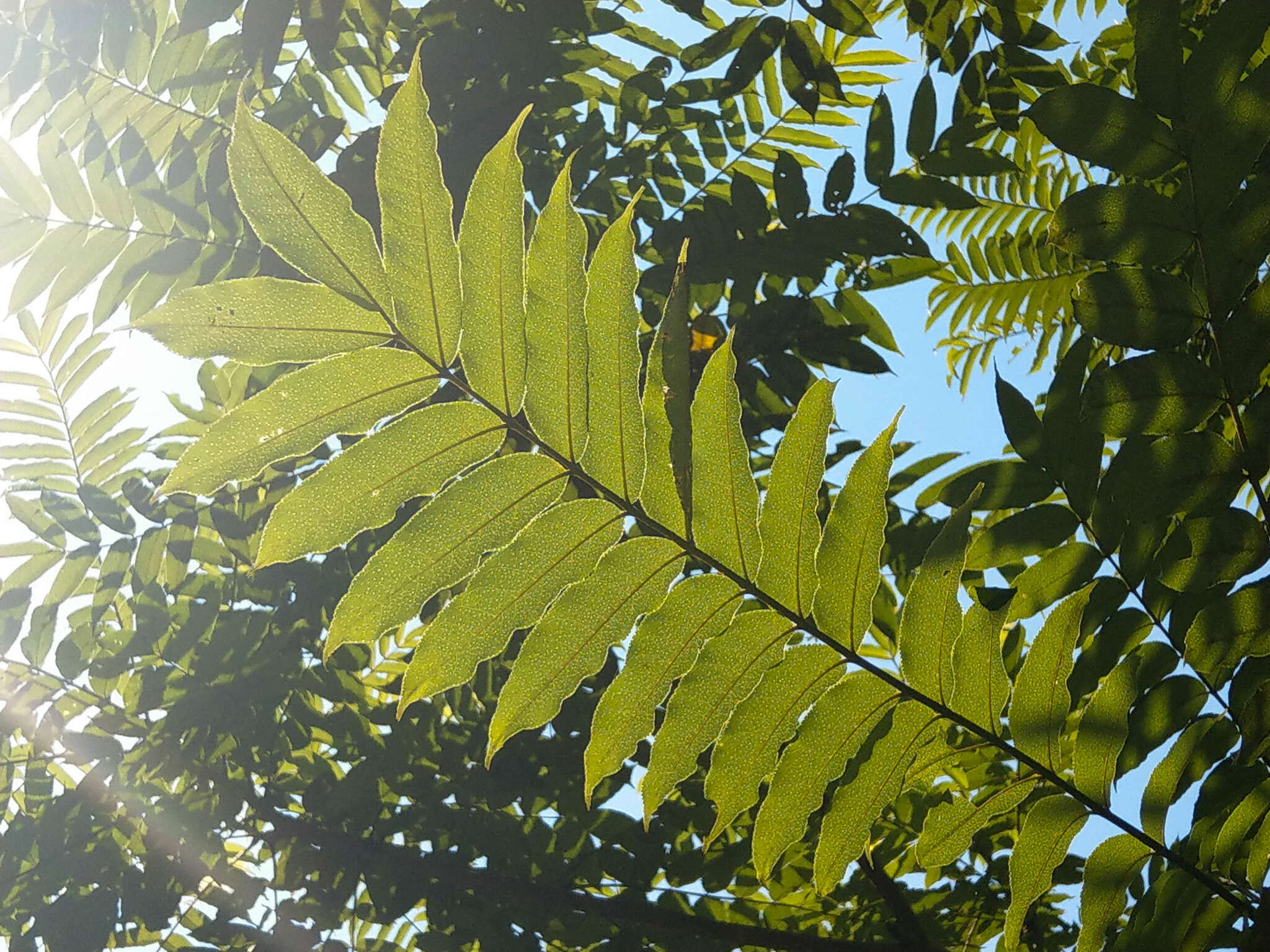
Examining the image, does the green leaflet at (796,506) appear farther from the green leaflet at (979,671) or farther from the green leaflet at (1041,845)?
the green leaflet at (1041,845)

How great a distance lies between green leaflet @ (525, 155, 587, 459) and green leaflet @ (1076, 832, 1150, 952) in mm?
802

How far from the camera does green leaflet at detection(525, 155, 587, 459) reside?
2.77ft

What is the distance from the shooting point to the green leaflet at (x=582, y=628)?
93 centimetres

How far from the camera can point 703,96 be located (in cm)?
192

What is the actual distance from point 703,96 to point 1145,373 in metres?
1.17

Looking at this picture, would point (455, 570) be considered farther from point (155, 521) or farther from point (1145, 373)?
point (155, 521)

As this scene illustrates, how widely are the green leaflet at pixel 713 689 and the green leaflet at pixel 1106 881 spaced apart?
0.49 metres

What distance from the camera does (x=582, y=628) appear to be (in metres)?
0.94

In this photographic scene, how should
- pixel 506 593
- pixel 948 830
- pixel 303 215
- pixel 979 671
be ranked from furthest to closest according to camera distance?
pixel 948 830
pixel 979 671
pixel 506 593
pixel 303 215

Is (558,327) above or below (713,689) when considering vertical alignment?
above

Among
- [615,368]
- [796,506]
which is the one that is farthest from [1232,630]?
[615,368]

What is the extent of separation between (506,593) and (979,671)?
0.53 m

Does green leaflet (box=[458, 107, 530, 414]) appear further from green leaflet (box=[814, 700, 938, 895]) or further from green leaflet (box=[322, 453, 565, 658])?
green leaflet (box=[814, 700, 938, 895])

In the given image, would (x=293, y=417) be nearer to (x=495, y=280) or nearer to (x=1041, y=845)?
(x=495, y=280)
